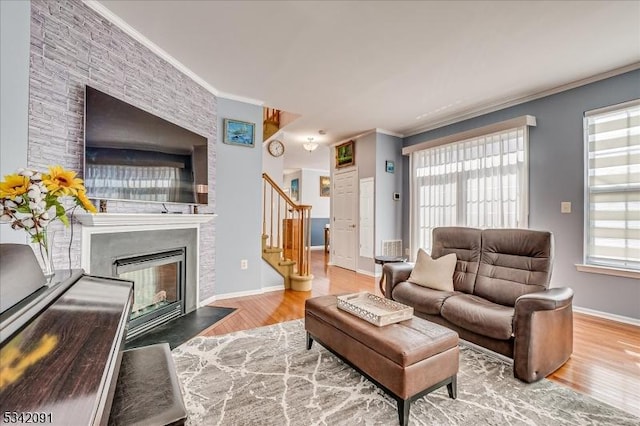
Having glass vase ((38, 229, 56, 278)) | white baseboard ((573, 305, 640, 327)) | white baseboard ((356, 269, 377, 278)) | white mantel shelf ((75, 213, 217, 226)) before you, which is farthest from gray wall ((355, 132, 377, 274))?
glass vase ((38, 229, 56, 278))

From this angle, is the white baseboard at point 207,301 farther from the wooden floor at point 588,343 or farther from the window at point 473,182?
the window at point 473,182

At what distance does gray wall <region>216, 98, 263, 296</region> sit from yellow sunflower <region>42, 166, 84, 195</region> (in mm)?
2478

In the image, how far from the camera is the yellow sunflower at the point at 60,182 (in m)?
1.20

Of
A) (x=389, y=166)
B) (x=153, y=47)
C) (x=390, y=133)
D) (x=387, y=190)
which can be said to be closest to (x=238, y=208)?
(x=153, y=47)

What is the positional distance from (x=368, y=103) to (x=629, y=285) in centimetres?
357

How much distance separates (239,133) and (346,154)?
2668mm

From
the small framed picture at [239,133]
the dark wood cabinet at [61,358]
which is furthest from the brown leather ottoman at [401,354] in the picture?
the small framed picture at [239,133]

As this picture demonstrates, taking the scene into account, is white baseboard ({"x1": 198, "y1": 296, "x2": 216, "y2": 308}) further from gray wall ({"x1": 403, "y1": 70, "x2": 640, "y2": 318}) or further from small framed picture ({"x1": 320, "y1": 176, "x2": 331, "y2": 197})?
small framed picture ({"x1": 320, "y1": 176, "x2": 331, "y2": 197})

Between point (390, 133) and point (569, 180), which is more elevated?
point (390, 133)

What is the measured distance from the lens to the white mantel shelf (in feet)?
6.76

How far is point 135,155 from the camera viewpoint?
246 centimetres

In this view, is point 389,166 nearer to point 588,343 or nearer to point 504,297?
point 504,297

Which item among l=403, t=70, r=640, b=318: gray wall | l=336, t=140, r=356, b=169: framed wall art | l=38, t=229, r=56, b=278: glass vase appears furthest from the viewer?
l=336, t=140, r=356, b=169: framed wall art

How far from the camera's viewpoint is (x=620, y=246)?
10.1 feet
